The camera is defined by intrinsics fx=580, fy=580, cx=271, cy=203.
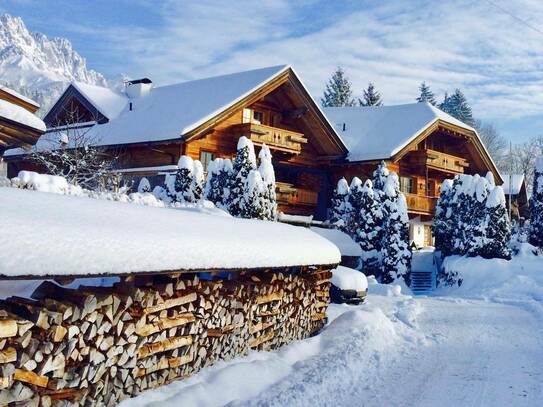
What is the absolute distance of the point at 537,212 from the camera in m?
28.2

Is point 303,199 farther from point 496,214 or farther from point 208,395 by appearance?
point 208,395

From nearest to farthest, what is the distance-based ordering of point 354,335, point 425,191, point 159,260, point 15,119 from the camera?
1. point 159,260
2. point 354,335
3. point 15,119
4. point 425,191

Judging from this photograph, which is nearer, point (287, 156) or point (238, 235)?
point (238, 235)

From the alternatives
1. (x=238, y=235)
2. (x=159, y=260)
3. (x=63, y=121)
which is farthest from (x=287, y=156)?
(x=159, y=260)

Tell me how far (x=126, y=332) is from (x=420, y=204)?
27959 mm

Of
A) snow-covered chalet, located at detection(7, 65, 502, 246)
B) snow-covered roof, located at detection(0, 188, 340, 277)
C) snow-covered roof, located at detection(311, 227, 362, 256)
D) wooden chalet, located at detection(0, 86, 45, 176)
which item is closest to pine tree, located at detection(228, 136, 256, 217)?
snow-covered chalet, located at detection(7, 65, 502, 246)

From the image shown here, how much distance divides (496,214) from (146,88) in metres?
18.6

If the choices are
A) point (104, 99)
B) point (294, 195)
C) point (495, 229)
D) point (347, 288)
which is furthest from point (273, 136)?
point (347, 288)

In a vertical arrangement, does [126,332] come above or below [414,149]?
below

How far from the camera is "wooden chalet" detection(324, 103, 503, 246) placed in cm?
3061

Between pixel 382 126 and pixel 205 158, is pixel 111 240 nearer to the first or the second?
pixel 205 158

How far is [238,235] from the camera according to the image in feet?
25.4

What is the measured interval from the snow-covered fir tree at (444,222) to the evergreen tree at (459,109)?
199ft

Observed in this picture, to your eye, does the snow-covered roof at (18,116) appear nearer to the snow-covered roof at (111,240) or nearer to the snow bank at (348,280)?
the snow-covered roof at (111,240)
